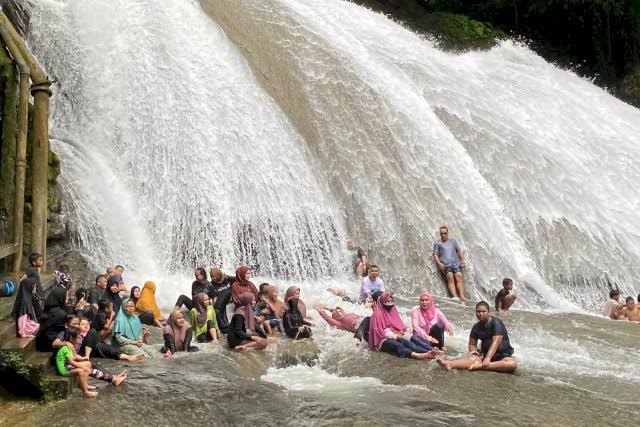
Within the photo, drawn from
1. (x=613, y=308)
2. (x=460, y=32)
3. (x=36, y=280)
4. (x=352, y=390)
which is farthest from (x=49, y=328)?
(x=460, y=32)

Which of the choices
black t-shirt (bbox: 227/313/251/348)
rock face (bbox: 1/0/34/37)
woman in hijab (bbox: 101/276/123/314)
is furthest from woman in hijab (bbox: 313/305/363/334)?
rock face (bbox: 1/0/34/37)

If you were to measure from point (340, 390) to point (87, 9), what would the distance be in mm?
14771

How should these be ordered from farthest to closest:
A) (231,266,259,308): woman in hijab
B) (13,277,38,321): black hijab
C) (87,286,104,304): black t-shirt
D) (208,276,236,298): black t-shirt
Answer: (208,276,236,298): black t-shirt, (231,266,259,308): woman in hijab, (87,286,104,304): black t-shirt, (13,277,38,321): black hijab

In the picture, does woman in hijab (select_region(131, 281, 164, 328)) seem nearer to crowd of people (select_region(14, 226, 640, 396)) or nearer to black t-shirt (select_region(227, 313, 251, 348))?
crowd of people (select_region(14, 226, 640, 396))

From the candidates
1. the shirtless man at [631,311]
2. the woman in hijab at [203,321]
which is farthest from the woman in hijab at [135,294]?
the shirtless man at [631,311]

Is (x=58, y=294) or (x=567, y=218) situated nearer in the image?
(x=58, y=294)

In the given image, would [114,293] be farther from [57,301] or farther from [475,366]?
[475,366]

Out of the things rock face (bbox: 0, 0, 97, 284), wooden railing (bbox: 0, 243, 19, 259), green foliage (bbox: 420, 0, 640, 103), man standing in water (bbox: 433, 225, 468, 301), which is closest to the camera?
wooden railing (bbox: 0, 243, 19, 259)

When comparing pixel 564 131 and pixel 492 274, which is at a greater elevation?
pixel 564 131

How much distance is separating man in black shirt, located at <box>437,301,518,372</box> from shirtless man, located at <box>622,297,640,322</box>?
6.76 m

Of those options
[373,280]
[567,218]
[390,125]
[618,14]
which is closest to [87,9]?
[390,125]

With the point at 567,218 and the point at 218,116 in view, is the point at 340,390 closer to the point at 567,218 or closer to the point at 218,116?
the point at 218,116

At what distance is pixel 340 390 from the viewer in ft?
24.8

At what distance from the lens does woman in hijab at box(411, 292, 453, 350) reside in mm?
9211
